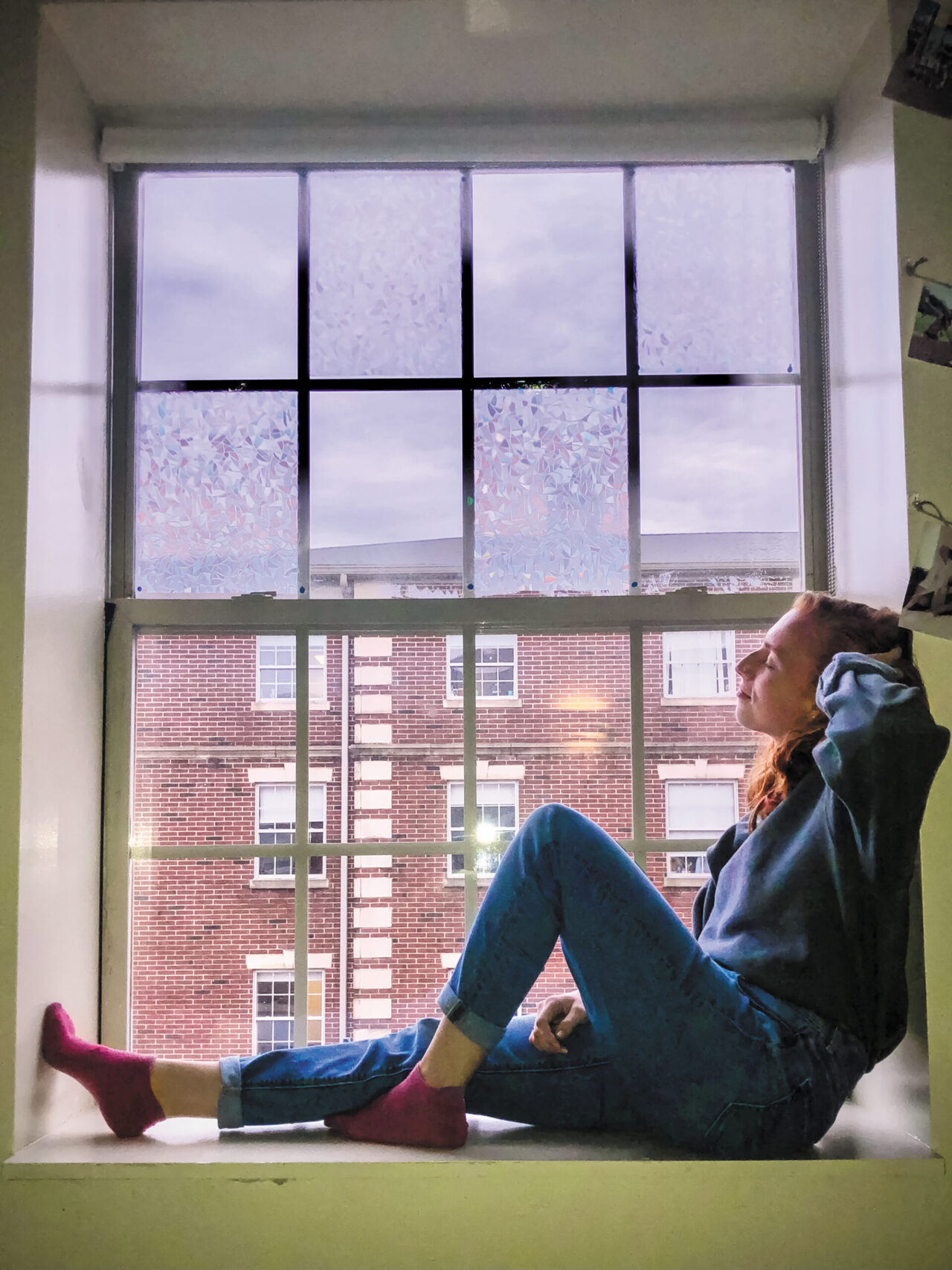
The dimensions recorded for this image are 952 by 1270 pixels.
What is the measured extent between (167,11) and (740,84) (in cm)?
114

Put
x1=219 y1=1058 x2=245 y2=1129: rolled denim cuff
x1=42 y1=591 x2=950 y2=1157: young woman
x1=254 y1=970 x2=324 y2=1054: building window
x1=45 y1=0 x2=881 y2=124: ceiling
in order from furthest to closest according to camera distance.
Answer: x1=254 y1=970 x2=324 y2=1054: building window → x1=45 y1=0 x2=881 y2=124: ceiling → x1=219 y1=1058 x2=245 y2=1129: rolled denim cuff → x1=42 y1=591 x2=950 y2=1157: young woman

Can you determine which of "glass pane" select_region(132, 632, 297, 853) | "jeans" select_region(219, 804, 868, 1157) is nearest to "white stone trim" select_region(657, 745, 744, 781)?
"jeans" select_region(219, 804, 868, 1157)

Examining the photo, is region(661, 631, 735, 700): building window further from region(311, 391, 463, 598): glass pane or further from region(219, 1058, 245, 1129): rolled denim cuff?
region(219, 1058, 245, 1129): rolled denim cuff

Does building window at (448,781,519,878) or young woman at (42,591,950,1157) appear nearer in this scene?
young woman at (42,591,950,1157)

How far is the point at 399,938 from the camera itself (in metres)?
1.97

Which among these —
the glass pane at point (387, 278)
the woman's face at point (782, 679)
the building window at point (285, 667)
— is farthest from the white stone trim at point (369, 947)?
the glass pane at point (387, 278)

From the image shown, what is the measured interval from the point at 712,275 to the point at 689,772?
1091 mm

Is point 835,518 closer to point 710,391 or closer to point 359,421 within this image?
point 710,391

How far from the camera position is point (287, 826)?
1.99 m

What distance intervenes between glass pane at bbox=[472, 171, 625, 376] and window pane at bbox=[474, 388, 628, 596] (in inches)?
3.2

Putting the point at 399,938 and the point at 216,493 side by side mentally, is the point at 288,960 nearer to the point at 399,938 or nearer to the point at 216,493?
the point at 399,938

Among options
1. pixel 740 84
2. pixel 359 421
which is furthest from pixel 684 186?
pixel 359 421

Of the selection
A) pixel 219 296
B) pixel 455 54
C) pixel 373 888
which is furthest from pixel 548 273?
pixel 373 888

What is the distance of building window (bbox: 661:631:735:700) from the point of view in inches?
80.1
